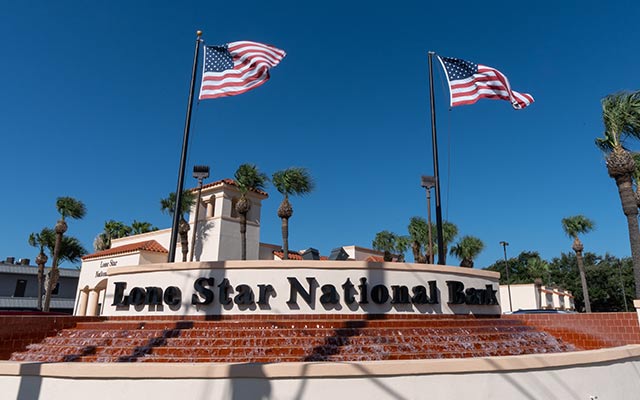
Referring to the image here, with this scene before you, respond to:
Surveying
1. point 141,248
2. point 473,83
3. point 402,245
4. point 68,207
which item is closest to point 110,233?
point 68,207

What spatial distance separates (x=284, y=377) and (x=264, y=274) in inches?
195

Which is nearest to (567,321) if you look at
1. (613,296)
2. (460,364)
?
(460,364)

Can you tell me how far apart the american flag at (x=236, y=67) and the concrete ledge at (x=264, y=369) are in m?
9.69

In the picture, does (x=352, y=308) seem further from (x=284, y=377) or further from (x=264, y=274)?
(x=284, y=377)

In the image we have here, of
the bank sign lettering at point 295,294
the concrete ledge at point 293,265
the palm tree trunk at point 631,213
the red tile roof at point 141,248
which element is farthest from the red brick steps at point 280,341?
the red tile roof at point 141,248

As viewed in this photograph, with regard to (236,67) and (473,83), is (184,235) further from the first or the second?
(473,83)

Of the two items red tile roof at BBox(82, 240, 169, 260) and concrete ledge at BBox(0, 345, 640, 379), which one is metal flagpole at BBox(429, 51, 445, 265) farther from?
red tile roof at BBox(82, 240, 169, 260)

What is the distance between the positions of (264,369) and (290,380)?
1.34 ft

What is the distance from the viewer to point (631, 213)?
1569cm

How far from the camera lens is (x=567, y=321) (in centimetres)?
1332

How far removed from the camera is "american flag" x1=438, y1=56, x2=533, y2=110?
1510 centimetres

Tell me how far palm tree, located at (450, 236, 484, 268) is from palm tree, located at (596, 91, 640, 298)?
24.2 meters

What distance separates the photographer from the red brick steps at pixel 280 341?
8.18 m

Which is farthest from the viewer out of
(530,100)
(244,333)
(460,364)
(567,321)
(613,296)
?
(613,296)
